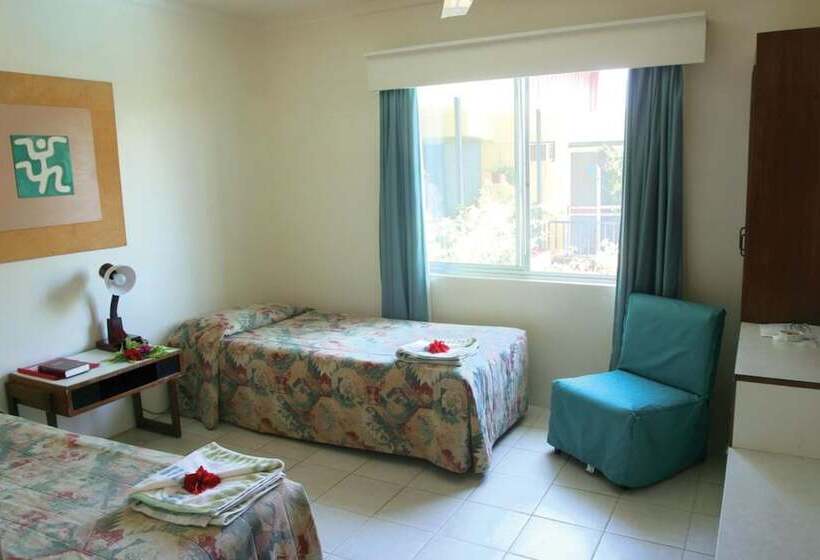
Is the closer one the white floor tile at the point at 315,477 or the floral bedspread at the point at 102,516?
the floral bedspread at the point at 102,516

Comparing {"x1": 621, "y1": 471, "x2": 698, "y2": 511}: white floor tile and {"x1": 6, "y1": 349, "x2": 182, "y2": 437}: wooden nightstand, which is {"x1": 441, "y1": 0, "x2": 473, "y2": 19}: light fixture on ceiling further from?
{"x1": 6, "y1": 349, "x2": 182, "y2": 437}: wooden nightstand

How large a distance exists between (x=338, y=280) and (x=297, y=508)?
8.48 feet

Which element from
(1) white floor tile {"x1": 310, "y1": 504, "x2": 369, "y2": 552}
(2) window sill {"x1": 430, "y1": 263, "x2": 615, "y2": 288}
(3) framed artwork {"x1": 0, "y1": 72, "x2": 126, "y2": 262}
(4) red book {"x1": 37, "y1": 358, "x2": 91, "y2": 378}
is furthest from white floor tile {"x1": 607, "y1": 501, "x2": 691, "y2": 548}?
(3) framed artwork {"x1": 0, "y1": 72, "x2": 126, "y2": 262}

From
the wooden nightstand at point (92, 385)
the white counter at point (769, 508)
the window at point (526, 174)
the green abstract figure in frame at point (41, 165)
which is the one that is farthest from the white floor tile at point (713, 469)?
the green abstract figure in frame at point (41, 165)

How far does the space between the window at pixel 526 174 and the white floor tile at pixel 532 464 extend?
108 centimetres

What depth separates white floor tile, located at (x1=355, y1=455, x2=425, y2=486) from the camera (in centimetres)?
323

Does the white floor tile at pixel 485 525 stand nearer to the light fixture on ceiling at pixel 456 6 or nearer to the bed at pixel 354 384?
the bed at pixel 354 384

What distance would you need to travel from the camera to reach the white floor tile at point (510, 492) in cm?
295

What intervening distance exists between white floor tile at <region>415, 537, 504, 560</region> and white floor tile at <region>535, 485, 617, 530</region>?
0.37 metres

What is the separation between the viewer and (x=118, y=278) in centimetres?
348

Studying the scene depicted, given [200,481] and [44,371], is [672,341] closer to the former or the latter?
[200,481]

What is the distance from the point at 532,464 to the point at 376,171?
83.2 inches

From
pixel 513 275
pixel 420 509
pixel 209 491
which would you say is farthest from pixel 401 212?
pixel 209 491

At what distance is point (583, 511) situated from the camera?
287cm
